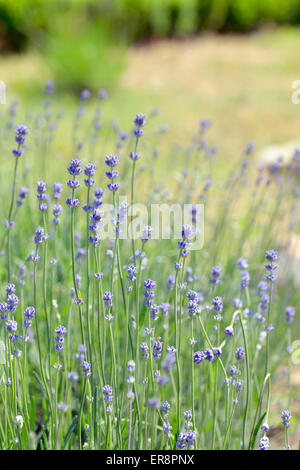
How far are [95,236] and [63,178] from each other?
7.67ft

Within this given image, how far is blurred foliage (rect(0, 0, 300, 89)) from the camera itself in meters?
8.69

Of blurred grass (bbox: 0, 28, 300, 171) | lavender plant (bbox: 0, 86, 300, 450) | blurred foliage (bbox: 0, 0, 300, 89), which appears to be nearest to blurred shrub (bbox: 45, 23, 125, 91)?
blurred foliage (bbox: 0, 0, 300, 89)

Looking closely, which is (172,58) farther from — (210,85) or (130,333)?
(130,333)

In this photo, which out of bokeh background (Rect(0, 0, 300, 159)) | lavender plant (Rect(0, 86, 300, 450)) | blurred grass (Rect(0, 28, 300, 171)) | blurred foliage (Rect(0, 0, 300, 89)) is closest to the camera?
lavender plant (Rect(0, 86, 300, 450))

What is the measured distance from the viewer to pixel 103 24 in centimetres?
927

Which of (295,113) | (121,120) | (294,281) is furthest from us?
(295,113)

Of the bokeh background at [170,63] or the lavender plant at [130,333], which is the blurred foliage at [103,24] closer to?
the bokeh background at [170,63]

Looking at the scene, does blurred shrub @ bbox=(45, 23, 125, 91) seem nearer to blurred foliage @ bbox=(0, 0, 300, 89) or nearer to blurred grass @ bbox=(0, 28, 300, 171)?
blurred foliage @ bbox=(0, 0, 300, 89)

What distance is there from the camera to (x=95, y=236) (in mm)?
1569

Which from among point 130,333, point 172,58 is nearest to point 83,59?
point 172,58

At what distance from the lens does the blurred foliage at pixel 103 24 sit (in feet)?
28.5
